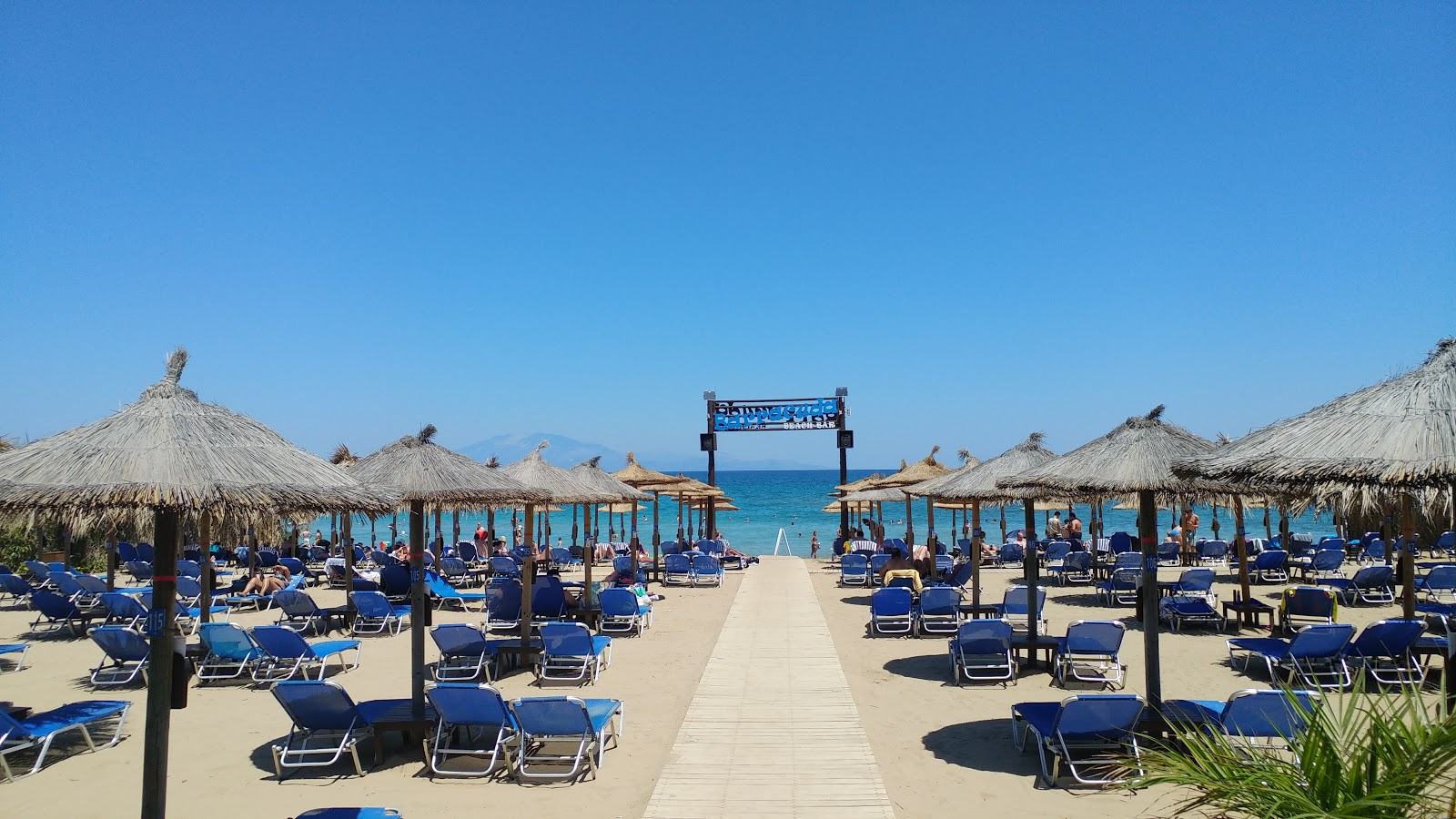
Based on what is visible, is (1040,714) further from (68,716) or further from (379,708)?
(68,716)

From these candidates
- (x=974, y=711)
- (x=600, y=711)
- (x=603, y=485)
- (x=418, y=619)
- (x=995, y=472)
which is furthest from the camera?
(x=603, y=485)

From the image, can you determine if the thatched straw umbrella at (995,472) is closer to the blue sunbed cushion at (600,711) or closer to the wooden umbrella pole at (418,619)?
the blue sunbed cushion at (600,711)

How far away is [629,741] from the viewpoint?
284 inches

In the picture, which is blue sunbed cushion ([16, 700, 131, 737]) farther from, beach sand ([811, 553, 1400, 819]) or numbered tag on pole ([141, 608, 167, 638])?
beach sand ([811, 553, 1400, 819])

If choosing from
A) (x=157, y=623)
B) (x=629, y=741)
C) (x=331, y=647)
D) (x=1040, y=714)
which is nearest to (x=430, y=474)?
(x=331, y=647)

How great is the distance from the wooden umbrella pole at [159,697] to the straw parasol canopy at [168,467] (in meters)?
0.35

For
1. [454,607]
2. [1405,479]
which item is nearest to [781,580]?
[454,607]

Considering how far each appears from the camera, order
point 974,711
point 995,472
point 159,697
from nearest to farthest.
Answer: point 159,697 → point 974,711 → point 995,472

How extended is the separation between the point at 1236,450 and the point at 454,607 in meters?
12.0

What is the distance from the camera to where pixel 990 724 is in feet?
24.8

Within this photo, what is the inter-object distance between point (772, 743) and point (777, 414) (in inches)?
892

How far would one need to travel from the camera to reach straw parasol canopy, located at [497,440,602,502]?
14.6m

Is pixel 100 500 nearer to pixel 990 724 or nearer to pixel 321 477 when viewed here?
pixel 321 477

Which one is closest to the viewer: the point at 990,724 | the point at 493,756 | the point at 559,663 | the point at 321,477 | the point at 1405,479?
the point at 1405,479
